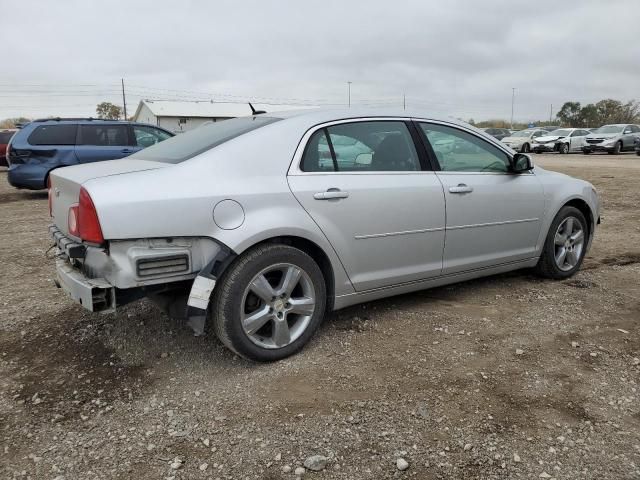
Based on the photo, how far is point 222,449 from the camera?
102 inches

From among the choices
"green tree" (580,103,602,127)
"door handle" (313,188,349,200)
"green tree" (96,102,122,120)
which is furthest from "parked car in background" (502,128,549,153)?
"green tree" (96,102,122,120)

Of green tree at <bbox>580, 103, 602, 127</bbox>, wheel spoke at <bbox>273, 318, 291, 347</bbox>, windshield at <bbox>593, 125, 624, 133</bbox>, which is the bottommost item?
wheel spoke at <bbox>273, 318, 291, 347</bbox>

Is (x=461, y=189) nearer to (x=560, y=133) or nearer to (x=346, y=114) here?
(x=346, y=114)

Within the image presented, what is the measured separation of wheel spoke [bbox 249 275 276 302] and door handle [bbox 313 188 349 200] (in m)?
0.62

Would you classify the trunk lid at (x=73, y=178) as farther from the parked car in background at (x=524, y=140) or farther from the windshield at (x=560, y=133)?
the windshield at (x=560, y=133)

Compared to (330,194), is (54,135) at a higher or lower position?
higher

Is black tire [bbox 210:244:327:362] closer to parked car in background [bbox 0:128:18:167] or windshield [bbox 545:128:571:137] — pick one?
parked car in background [bbox 0:128:18:167]

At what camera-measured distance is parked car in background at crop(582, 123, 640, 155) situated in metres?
27.4

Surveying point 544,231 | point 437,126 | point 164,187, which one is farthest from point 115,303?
point 544,231

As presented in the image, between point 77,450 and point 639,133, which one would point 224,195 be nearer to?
point 77,450

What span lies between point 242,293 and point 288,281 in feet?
1.06

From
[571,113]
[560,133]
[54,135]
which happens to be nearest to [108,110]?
[571,113]

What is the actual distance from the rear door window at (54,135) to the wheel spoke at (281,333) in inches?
370

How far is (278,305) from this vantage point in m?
Answer: 3.33
